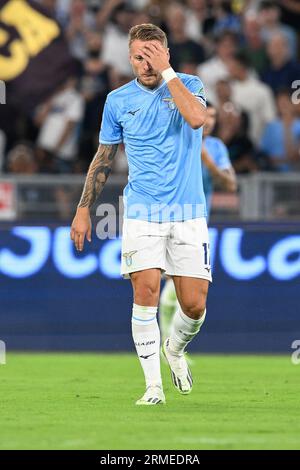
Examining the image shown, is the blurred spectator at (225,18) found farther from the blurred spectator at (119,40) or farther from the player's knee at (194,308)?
the player's knee at (194,308)

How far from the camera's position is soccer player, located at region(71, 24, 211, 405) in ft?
28.8

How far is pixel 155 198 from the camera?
888 centimetres

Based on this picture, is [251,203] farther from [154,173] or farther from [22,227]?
[154,173]

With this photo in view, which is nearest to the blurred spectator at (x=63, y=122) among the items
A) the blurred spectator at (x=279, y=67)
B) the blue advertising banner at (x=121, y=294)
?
the blurred spectator at (x=279, y=67)

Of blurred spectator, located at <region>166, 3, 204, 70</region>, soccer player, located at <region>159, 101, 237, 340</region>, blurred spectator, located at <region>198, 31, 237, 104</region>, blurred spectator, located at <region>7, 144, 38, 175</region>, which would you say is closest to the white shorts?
soccer player, located at <region>159, 101, 237, 340</region>

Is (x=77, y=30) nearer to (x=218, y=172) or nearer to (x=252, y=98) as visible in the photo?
(x=252, y=98)

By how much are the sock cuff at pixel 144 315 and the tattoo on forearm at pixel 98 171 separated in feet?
3.07

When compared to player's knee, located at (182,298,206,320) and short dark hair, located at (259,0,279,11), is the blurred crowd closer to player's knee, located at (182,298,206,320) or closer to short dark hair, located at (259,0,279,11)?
short dark hair, located at (259,0,279,11)

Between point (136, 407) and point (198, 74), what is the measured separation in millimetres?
9042

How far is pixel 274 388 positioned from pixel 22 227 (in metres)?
4.49

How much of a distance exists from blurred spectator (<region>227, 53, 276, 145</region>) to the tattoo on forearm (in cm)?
761

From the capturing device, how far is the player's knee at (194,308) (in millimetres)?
9039

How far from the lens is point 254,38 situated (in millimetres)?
17594

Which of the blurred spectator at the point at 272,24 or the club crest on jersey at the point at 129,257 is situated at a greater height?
the blurred spectator at the point at 272,24
